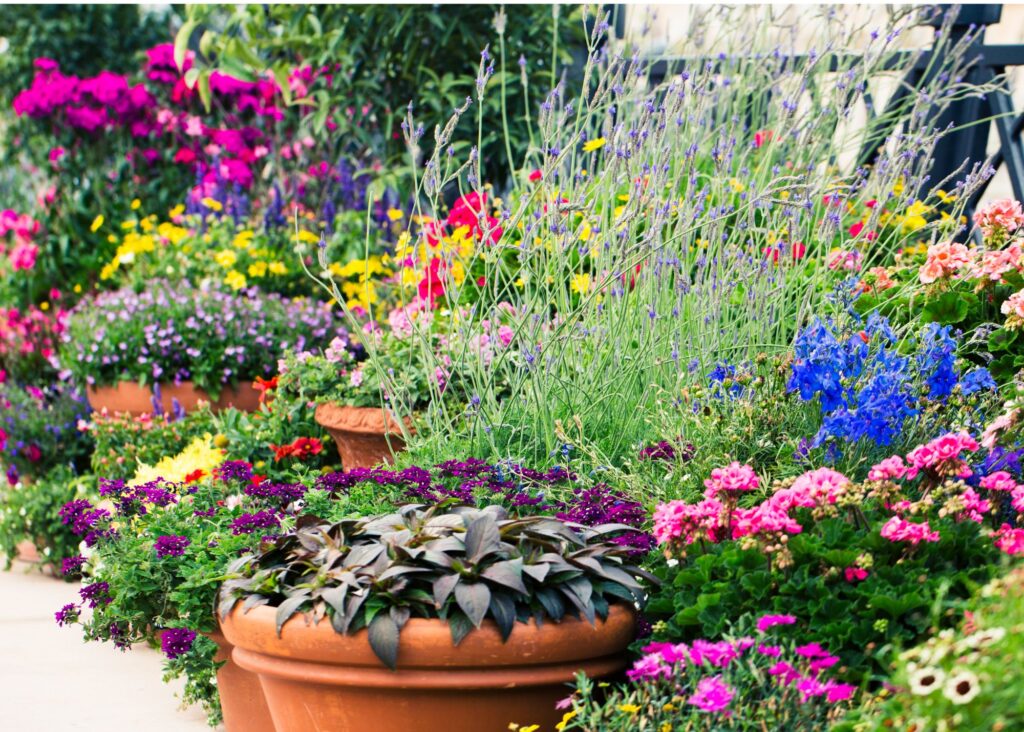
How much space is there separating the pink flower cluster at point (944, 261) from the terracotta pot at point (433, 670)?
1.42 meters

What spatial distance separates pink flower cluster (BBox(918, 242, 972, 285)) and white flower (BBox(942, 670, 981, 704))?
5.91 feet

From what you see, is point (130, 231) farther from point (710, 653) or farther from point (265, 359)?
point (710, 653)

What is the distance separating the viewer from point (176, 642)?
2463mm

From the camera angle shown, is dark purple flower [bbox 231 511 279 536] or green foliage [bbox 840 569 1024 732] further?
dark purple flower [bbox 231 511 279 536]

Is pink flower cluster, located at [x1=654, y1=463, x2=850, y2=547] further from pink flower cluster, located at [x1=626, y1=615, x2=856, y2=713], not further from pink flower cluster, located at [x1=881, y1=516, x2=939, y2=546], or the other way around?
pink flower cluster, located at [x1=626, y1=615, x2=856, y2=713]

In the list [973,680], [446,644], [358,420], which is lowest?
[358,420]

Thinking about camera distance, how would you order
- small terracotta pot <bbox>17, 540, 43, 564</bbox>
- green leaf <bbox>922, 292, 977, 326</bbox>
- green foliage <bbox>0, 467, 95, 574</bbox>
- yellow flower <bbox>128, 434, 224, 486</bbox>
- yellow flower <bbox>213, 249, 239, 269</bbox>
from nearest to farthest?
green leaf <bbox>922, 292, 977, 326</bbox>, yellow flower <bbox>128, 434, 224, 486</bbox>, green foliage <bbox>0, 467, 95, 574</bbox>, small terracotta pot <bbox>17, 540, 43, 564</bbox>, yellow flower <bbox>213, 249, 239, 269</bbox>

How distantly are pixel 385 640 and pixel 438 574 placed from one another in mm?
174

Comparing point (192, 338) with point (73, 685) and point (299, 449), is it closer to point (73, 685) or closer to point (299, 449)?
point (299, 449)

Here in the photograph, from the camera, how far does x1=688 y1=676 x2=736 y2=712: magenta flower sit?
5.57 feet

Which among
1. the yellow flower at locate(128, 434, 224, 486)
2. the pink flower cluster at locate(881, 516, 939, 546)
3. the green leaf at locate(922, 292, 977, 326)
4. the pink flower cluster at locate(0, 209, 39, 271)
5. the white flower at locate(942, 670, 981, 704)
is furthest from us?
the pink flower cluster at locate(0, 209, 39, 271)

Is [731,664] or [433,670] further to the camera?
[433,670]

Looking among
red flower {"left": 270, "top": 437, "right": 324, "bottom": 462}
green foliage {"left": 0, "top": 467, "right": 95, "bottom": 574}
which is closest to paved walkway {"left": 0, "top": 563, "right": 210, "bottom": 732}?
green foliage {"left": 0, "top": 467, "right": 95, "bottom": 574}

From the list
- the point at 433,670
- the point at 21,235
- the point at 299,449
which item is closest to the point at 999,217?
the point at 433,670
